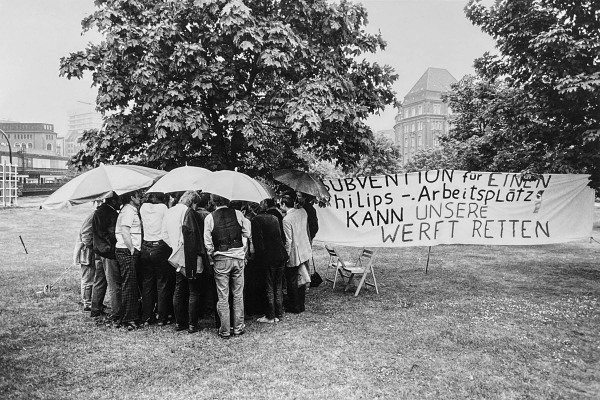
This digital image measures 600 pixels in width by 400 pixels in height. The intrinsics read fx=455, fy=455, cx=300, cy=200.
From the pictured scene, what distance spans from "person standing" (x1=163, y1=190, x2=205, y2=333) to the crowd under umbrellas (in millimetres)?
15

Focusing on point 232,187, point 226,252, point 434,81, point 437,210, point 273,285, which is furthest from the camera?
point 434,81

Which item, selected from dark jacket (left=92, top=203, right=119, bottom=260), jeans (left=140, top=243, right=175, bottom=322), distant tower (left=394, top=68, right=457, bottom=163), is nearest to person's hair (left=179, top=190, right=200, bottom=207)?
jeans (left=140, top=243, right=175, bottom=322)

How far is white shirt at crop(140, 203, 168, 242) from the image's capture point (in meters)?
6.97

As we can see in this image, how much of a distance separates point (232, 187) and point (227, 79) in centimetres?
248

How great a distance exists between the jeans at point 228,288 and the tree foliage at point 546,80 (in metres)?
7.02

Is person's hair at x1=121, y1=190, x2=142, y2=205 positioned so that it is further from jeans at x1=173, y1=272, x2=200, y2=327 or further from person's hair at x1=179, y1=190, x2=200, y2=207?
jeans at x1=173, y1=272, x2=200, y2=327

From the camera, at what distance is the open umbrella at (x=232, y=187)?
637 centimetres

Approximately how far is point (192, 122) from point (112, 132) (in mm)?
1886

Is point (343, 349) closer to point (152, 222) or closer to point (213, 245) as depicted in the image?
point (213, 245)

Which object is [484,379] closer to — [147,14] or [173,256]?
[173,256]

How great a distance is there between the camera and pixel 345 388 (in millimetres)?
5055

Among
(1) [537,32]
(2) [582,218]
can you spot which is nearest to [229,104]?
(1) [537,32]

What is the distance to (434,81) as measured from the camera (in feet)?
356

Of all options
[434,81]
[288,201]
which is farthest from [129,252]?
[434,81]
